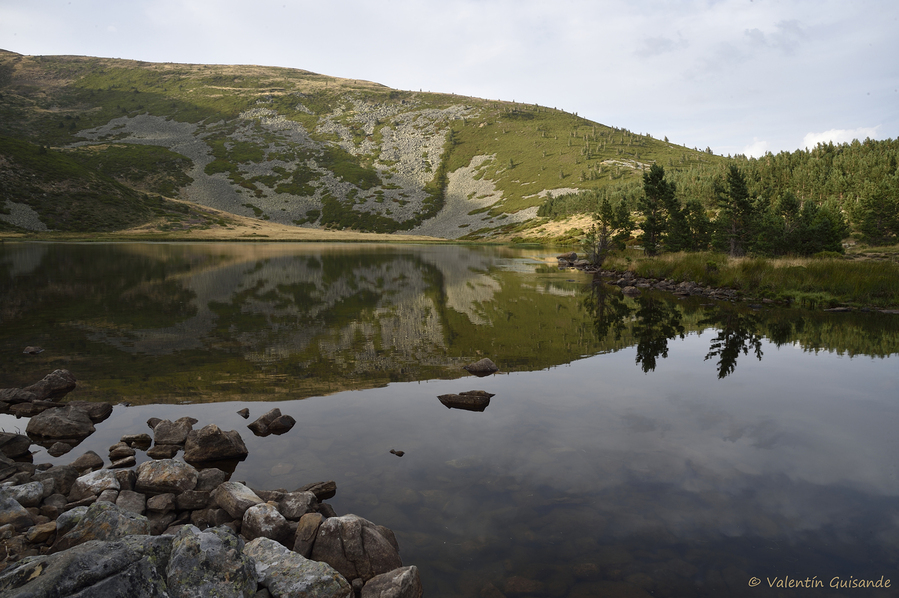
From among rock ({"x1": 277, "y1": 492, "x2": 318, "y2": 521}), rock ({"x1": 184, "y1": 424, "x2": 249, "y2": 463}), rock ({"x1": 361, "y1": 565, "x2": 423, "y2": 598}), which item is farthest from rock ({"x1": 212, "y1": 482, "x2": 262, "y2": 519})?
rock ({"x1": 361, "y1": 565, "x2": 423, "y2": 598})

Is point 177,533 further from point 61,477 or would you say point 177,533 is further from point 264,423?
point 264,423

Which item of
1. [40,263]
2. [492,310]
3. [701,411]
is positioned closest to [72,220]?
[40,263]

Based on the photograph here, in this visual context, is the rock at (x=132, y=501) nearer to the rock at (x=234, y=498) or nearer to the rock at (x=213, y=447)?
the rock at (x=234, y=498)

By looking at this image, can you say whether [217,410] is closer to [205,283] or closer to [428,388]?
[428,388]

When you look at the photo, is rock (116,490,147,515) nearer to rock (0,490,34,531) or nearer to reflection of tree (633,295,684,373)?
rock (0,490,34,531)

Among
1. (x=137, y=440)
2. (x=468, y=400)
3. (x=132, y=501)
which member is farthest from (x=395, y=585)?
(x=137, y=440)

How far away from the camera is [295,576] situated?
234 inches

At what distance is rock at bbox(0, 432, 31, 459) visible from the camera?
10.1m

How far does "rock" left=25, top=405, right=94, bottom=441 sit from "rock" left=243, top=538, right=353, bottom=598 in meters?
8.17

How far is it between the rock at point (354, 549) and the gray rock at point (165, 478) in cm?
342

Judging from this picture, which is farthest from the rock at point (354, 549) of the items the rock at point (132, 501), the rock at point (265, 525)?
the rock at point (132, 501)

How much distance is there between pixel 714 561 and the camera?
6781 mm

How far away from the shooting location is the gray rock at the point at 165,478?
27.5ft

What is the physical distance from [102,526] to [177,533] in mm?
1862
